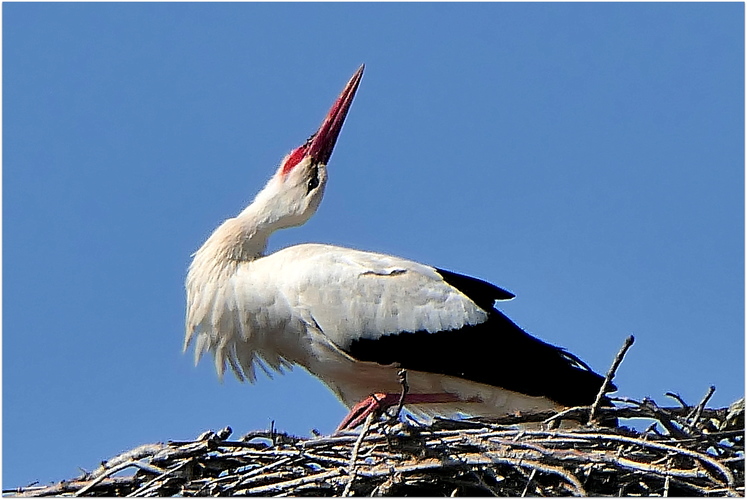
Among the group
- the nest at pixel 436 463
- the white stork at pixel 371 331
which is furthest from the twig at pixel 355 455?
the white stork at pixel 371 331

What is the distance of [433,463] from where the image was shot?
4898 millimetres

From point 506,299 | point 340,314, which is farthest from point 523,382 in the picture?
point 340,314

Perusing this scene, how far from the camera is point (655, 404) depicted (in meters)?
5.00

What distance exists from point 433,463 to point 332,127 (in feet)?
7.67

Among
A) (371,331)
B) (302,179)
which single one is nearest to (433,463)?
(371,331)

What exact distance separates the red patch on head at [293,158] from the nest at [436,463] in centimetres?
193

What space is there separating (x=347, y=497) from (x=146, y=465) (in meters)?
0.77

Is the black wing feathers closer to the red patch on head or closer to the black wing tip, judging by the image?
the black wing tip

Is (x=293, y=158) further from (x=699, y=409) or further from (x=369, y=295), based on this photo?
(x=699, y=409)

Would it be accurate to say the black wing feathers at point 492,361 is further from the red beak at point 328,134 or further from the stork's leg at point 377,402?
the red beak at point 328,134

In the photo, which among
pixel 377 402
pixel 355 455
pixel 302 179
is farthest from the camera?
pixel 302 179

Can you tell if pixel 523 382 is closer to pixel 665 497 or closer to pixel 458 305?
pixel 458 305

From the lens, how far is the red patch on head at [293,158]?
260 inches

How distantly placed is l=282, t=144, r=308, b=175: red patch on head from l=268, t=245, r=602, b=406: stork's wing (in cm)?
54
